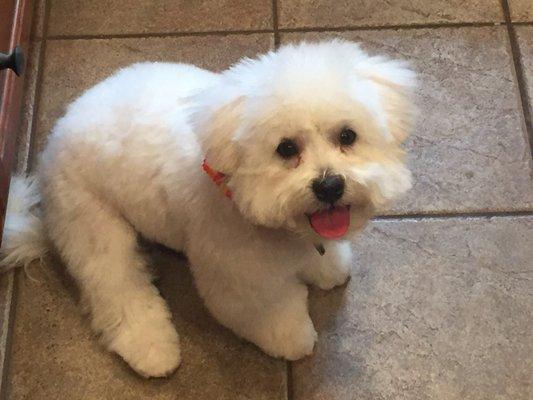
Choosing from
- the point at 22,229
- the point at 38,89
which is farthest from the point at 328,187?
the point at 38,89

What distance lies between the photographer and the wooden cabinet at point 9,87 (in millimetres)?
1455

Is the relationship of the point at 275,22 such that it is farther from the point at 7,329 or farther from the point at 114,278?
the point at 7,329

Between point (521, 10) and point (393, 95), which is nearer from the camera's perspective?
point (393, 95)

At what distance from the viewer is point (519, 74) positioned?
5.83 ft

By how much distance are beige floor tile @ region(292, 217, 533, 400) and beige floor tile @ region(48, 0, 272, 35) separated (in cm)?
66

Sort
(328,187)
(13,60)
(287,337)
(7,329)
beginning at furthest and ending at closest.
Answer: (7,329) < (287,337) < (13,60) < (328,187)

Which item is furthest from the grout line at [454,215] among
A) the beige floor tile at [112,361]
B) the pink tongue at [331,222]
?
the pink tongue at [331,222]

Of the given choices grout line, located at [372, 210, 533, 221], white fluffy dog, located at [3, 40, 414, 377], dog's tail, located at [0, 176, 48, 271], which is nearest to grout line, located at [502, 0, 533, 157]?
grout line, located at [372, 210, 533, 221]

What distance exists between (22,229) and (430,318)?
2.74 ft

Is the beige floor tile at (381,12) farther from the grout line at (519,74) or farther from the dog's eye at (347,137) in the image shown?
the dog's eye at (347,137)

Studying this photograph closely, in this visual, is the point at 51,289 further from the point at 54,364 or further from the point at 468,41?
the point at 468,41

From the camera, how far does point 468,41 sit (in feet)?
6.03

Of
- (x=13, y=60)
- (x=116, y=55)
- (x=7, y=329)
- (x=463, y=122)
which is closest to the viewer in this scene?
(x=13, y=60)

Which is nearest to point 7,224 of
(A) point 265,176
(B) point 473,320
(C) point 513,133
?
(A) point 265,176
